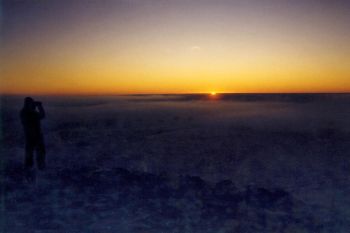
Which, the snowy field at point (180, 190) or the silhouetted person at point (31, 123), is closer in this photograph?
the snowy field at point (180, 190)

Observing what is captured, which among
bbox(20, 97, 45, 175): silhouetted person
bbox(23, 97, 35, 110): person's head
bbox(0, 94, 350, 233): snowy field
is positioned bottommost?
bbox(0, 94, 350, 233): snowy field

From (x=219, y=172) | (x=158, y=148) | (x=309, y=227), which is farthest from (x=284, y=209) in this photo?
(x=158, y=148)

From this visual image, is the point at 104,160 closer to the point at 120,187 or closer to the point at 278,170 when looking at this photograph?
the point at 120,187

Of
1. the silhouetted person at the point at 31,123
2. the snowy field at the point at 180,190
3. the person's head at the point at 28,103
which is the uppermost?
the person's head at the point at 28,103

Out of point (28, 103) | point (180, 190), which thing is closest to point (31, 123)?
point (28, 103)

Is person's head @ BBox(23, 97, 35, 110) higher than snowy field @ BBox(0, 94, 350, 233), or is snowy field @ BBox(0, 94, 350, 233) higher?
person's head @ BBox(23, 97, 35, 110)

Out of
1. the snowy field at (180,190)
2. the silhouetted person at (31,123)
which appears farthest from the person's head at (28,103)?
the snowy field at (180,190)

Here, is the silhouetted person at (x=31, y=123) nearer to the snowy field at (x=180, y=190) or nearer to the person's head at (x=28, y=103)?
the person's head at (x=28, y=103)

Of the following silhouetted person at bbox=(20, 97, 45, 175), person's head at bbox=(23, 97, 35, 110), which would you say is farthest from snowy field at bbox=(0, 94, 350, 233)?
person's head at bbox=(23, 97, 35, 110)

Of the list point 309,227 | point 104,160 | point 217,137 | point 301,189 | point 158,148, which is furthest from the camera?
point 217,137

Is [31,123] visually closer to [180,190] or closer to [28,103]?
[28,103]

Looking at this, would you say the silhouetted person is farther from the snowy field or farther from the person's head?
the snowy field
